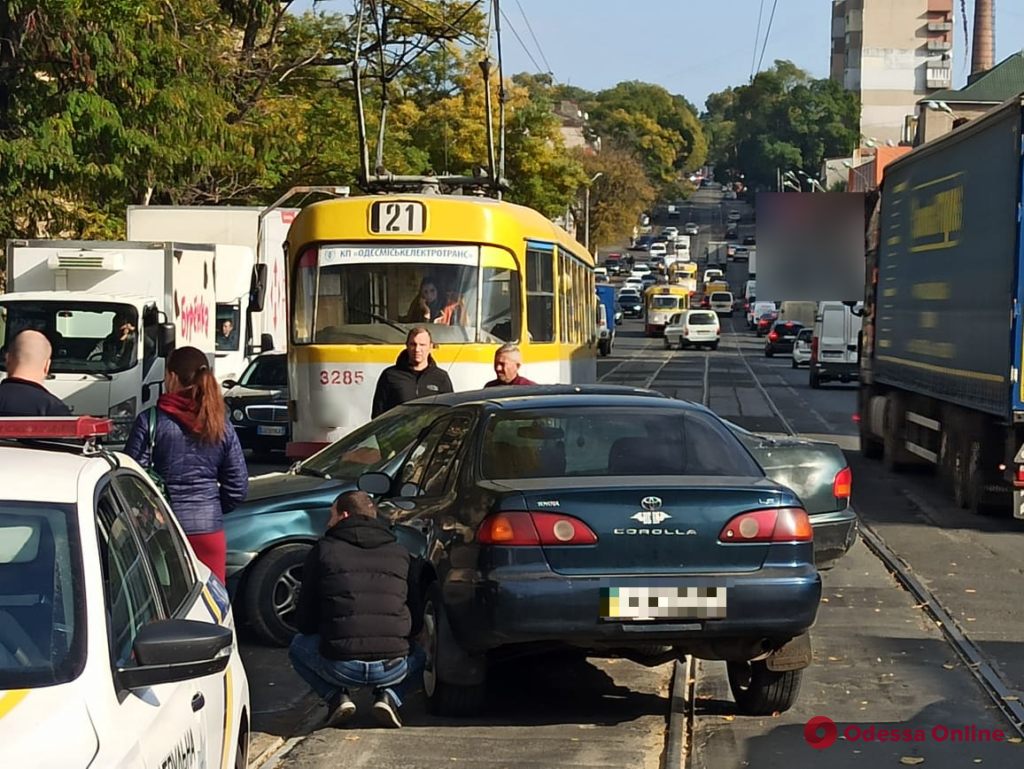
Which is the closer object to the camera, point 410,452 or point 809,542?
point 809,542

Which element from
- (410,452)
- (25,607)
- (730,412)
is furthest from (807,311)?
(25,607)

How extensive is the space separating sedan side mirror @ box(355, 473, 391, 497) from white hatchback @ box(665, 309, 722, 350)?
213 ft

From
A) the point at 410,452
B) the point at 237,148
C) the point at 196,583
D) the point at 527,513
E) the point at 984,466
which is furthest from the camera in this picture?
the point at 237,148

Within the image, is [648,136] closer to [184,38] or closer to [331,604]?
[184,38]

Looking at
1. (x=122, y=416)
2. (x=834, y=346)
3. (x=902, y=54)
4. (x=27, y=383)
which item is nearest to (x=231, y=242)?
(x=122, y=416)

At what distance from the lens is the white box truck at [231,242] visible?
25773mm

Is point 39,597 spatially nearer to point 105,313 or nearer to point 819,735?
point 819,735

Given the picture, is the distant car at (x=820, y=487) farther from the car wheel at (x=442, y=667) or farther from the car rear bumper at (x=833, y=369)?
the car rear bumper at (x=833, y=369)

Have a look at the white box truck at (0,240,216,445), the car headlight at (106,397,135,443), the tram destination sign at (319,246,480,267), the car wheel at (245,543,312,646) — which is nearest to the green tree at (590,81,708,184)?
the white box truck at (0,240,216,445)

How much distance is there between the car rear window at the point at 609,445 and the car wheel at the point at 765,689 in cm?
93

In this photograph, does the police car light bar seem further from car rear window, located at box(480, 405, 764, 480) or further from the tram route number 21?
the tram route number 21

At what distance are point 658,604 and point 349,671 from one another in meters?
1.37

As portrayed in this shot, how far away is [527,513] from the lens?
709cm

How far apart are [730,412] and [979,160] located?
16830mm
